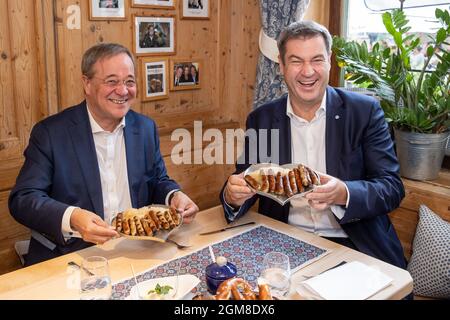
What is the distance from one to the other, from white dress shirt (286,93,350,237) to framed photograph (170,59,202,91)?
4.33 ft

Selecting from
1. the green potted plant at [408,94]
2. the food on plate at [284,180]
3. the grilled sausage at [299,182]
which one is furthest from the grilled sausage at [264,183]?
the green potted plant at [408,94]

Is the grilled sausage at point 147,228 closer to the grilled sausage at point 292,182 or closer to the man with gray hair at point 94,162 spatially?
the man with gray hair at point 94,162

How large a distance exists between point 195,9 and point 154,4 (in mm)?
338

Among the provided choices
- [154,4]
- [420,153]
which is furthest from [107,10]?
[420,153]

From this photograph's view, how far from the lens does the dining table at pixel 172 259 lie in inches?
52.9

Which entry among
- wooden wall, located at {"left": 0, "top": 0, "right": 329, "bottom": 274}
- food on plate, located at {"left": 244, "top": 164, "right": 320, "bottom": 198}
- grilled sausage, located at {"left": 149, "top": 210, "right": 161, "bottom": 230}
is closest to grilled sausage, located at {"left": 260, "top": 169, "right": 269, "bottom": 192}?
food on plate, located at {"left": 244, "top": 164, "right": 320, "bottom": 198}

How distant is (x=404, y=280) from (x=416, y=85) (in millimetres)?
1508

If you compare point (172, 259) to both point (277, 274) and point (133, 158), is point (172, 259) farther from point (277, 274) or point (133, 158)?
point (133, 158)

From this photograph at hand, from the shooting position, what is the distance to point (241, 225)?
183cm

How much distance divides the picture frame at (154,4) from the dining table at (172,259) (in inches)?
64.1

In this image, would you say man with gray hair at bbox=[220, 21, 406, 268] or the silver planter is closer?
man with gray hair at bbox=[220, 21, 406, 268]

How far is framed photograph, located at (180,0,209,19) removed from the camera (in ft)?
10.5

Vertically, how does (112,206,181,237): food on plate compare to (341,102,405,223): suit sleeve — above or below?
below

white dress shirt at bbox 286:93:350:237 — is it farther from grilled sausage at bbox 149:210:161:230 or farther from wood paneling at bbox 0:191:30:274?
wood paneling at bbox 0:191:30:274
